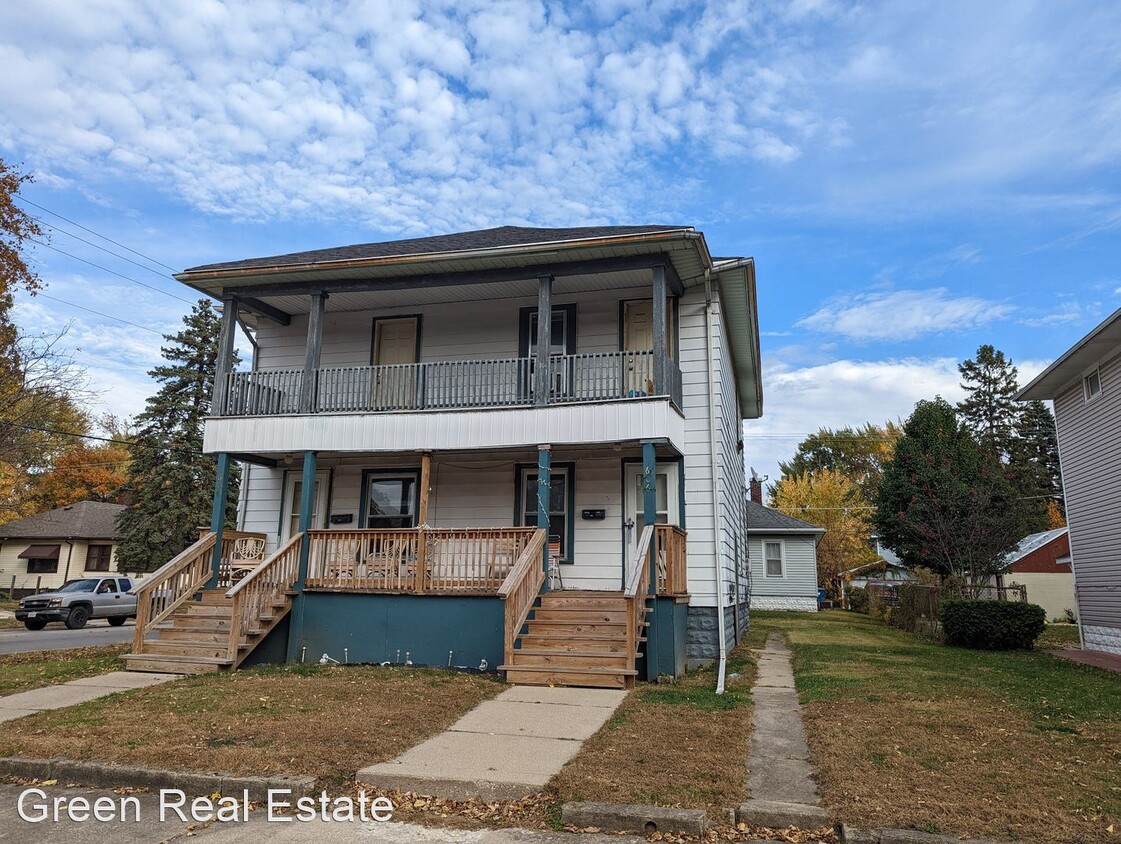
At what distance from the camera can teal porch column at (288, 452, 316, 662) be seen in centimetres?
1204

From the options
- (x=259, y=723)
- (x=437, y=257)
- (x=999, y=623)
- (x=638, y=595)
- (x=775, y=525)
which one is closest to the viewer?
(x=259, y=723)

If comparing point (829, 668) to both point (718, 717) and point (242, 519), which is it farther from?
point (242, 519)

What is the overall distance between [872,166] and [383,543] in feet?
42.8

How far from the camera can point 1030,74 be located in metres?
13.1

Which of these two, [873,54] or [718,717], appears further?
[873,54]

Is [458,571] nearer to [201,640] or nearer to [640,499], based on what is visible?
[640,499]

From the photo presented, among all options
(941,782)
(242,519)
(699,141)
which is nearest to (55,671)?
(242,519)

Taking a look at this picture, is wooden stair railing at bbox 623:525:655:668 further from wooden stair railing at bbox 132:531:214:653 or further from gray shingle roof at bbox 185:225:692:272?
wooden stair railing at bbox 132:531:214:653

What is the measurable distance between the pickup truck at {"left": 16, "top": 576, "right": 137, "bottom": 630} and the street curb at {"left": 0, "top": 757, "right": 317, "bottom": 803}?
21.0 meters

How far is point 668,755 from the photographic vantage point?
6062mm

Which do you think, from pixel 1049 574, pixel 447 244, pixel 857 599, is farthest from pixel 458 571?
pixel 1049 574

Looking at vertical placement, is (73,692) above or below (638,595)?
below

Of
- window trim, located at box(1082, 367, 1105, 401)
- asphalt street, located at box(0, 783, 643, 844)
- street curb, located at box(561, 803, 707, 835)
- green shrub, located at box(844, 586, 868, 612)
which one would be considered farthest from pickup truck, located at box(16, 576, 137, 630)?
green shrub, located at box(844, 586, 868, 612)

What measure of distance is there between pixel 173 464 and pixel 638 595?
93.8 feet
